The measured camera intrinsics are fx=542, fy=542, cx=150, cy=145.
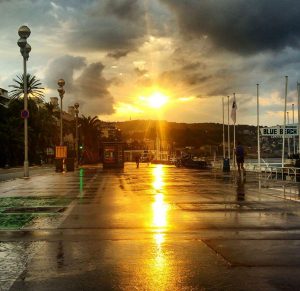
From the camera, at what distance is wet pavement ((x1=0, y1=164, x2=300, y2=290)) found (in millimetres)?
6508

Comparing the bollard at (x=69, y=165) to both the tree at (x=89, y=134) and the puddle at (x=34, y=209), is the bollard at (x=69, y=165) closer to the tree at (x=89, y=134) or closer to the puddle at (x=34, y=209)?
the puddle at (x=34, y=209)

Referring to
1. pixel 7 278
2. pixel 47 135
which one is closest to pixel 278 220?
pixel 7 278

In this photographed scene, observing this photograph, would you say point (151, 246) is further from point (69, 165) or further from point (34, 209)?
point (69, 165)

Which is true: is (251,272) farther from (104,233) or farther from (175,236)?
(104,233)

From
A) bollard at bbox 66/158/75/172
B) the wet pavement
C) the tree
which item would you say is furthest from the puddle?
the tree

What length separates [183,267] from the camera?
23.6 ft

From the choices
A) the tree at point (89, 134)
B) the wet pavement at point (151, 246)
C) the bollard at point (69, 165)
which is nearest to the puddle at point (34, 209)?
the wet pavement at point (151, 246)

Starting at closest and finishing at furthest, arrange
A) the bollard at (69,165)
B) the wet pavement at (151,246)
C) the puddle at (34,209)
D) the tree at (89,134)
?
1. the wet pavement at (151,246)
2. the puddle at (34,209)
3. the bollard at (69,165)
4. the tree at (89,134)

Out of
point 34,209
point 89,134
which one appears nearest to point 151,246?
point 34,209

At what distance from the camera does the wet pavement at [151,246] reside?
6.51 m

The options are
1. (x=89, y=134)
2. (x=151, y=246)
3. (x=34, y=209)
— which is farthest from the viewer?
(x=89, y=134)

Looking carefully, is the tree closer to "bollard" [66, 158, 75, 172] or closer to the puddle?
"bollard" [66, 158, 75, 172]

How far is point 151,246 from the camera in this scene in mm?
8742

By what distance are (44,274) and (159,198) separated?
11.0m
